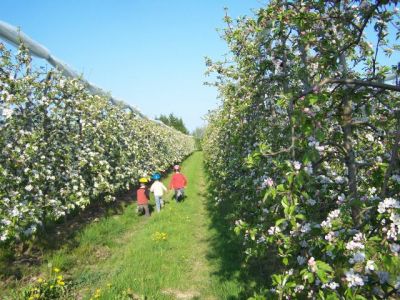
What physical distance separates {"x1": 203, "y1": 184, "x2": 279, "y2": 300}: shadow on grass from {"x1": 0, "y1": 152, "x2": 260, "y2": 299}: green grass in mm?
18

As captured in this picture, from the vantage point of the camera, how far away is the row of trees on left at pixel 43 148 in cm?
753

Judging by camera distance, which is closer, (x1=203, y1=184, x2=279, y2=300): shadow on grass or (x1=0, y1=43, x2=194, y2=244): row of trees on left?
(x1=203, y1=184, x2=279, y2=300): shadow on grass

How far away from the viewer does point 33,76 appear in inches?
347

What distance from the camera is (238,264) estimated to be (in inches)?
284

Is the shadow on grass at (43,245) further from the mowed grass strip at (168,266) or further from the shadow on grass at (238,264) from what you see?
the shadow on grass at (238,264)

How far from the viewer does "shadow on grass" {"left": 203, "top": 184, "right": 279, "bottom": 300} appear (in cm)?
613

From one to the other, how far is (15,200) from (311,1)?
21.0ft

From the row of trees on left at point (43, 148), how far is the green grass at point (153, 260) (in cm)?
97

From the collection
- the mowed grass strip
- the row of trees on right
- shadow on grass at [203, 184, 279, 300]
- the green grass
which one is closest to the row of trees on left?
the green grass

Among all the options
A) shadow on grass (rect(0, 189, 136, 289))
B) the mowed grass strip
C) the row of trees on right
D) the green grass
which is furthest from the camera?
shadow on grass (rect(0, 189, 136, 289))

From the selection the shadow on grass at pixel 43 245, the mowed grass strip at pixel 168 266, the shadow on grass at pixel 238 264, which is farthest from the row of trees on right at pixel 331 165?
the shadow on grass at pixel 43 245

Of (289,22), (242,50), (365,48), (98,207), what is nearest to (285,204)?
(289,22)

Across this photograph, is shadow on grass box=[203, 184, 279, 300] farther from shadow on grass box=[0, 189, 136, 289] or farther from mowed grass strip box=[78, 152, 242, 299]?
shadow on grass box=[0, 189, 136, 289]

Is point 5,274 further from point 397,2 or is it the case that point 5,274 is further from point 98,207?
point 397,2
